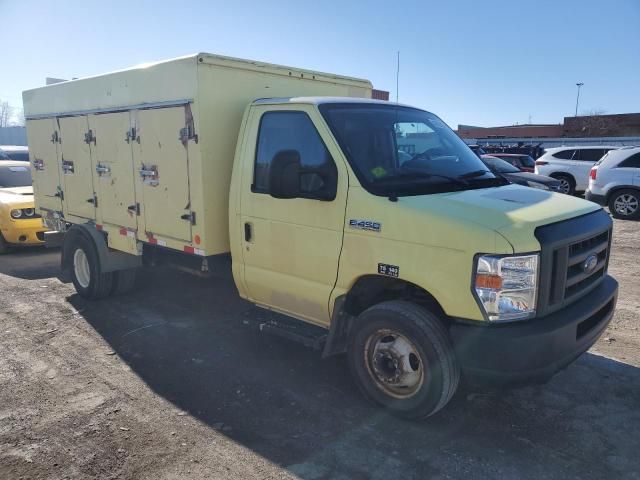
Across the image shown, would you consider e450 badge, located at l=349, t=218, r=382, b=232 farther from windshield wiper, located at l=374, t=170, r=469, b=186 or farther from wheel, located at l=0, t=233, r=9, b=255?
wheel, located at l=0, t=233, r=9, b=255

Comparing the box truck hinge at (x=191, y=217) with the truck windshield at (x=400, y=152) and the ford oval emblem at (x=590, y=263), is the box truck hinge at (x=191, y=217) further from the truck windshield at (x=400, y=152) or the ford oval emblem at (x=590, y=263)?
the ford oval emblem at (x=590, y=263)

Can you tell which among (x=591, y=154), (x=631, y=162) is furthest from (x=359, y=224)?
(x=591, y=154)

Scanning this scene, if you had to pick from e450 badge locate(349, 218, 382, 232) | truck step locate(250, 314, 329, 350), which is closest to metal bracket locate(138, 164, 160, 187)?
truck step locate(250, 314, 329, 350)

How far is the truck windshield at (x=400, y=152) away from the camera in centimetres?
381

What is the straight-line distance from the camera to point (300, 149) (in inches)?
162

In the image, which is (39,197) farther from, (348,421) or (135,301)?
(348,421)

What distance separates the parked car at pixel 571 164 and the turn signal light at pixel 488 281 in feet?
49.8

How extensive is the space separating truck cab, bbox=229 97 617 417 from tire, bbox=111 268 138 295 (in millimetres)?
2571

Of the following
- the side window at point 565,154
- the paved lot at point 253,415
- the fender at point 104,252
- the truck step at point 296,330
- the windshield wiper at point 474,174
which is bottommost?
the paved lot at point 253,415

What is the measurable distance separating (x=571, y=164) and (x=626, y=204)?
455 centimetres

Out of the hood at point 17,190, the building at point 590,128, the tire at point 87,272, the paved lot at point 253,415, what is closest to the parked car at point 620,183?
the paved lot at point 253,415

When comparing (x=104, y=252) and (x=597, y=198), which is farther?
(x=597, y=198)

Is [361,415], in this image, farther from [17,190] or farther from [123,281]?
[17,190]

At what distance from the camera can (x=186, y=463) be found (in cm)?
323
